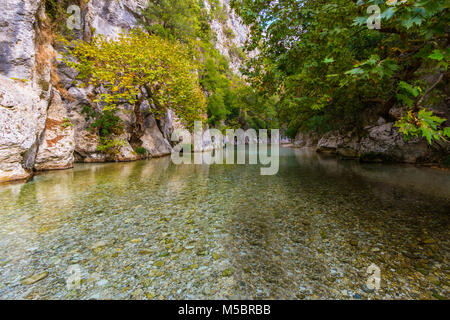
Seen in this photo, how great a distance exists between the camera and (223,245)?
3.22 meters

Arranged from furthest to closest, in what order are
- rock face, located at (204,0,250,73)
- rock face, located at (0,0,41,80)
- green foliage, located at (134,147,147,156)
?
rock face, located at (204,0,250,73) < green foliage, located at (134,147,147,156) < rock face, located at (0,0,41,80)

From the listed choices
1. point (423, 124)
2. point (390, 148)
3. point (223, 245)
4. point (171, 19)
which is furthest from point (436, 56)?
point (171, 19)

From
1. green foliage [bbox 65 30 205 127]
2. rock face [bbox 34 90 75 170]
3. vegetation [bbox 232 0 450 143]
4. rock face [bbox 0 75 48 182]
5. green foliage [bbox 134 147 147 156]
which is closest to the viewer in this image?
vegetation [bbox 232 0 450 143]

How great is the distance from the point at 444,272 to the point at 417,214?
239 centimetres

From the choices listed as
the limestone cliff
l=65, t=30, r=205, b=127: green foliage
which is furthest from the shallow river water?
l=65, t=30, r=205, b=127: green foliage

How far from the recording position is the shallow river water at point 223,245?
225cm

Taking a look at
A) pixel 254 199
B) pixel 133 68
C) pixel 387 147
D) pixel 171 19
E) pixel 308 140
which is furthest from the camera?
pixel 308 140

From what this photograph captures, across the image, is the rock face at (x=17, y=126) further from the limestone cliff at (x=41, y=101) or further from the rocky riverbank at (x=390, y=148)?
the rocky riverbank at (x=390, y=148)

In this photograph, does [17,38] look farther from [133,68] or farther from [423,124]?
[423,124]

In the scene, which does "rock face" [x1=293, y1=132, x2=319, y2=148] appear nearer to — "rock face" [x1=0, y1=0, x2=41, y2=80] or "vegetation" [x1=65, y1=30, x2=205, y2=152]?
"vegetation" [x1=65, y1=30, x2=205, y2=152]

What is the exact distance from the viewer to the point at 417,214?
4266 mm

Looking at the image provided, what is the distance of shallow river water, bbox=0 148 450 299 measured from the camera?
2252mm
